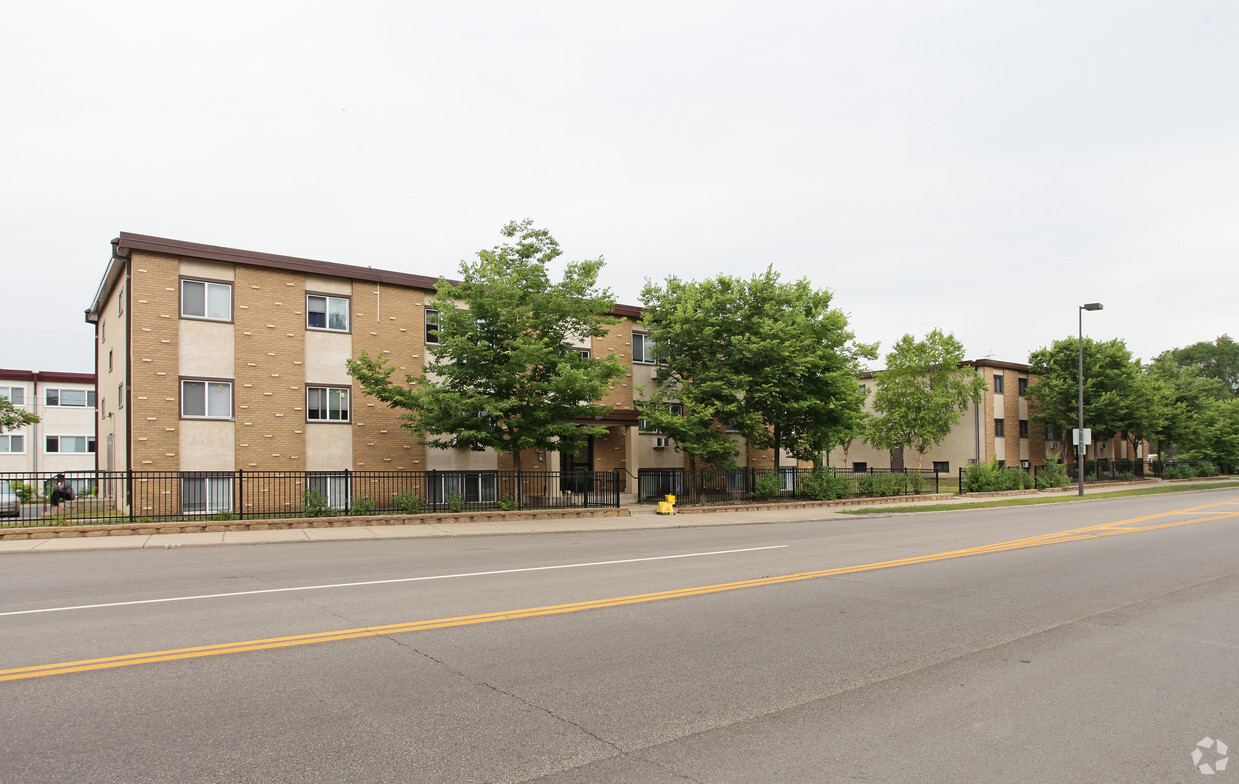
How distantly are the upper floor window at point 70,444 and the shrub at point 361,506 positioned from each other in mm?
36641

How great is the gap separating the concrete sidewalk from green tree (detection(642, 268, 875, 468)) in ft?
10.4

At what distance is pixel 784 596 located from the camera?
354 inches

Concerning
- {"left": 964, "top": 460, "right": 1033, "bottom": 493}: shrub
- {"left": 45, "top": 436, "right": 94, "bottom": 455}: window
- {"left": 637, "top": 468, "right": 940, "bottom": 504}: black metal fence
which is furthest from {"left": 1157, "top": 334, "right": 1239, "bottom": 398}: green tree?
{"left": 45, "top": 436, "right": 94, "bottom": 455}: window

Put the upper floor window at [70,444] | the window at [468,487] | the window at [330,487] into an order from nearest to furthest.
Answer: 1. the window at [330,487]
2. the window at [468,487]
3. the upper floor window at [70,444]

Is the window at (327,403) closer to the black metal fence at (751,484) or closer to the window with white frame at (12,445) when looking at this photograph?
the black metal fence at (751,484)

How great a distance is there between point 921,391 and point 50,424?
52.3 m

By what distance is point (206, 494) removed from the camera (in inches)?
840

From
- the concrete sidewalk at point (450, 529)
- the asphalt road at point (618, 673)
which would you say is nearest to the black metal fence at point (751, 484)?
the concrete sidewalk at point (450, 529)

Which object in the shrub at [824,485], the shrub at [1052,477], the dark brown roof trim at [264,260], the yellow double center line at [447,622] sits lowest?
the shrub at [1052,477]

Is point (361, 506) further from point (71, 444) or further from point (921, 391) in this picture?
point (71, 444)

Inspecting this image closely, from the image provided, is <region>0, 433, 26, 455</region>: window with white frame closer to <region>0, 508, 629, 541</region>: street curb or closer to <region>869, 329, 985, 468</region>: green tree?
<region>0, 508, 629, 541</region>: street curb

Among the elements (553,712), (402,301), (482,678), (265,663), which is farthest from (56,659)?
(402,301)

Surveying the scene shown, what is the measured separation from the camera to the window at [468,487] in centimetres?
2448

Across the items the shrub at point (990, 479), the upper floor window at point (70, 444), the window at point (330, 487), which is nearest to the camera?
the window at point (330, 487)
